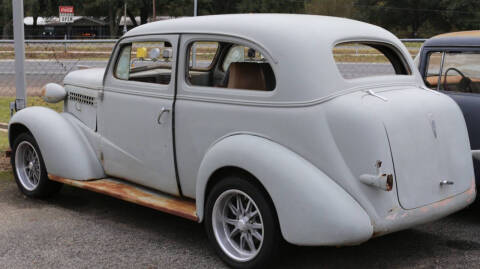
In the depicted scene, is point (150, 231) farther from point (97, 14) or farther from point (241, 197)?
point (97, 14)

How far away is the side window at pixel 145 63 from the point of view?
5.12 metres

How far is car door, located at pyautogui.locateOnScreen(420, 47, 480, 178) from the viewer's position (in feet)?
17.8

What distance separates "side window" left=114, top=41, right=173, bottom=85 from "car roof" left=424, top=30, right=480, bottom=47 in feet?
8.67

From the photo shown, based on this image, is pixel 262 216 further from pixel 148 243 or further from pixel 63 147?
pixel 63 147

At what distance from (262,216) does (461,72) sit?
2.81 metres

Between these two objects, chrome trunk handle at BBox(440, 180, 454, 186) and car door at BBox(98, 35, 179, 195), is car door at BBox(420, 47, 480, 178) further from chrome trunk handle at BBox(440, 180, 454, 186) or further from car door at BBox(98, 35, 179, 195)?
car door at BBox(98, 35, 179, 195)

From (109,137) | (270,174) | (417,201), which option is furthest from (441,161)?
(109,137)

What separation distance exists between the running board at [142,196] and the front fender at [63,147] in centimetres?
9

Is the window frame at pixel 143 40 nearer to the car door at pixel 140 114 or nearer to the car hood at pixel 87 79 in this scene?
the car door at pixel 140 114

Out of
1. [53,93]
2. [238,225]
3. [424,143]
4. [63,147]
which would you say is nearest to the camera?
[424,143]

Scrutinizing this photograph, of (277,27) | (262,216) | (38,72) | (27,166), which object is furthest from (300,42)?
(38,72)

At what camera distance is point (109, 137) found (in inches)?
217

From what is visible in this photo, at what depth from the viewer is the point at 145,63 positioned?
5430 millimetres

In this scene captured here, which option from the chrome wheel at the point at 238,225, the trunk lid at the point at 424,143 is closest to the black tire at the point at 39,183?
the chrome wheel at the point at 238,225
